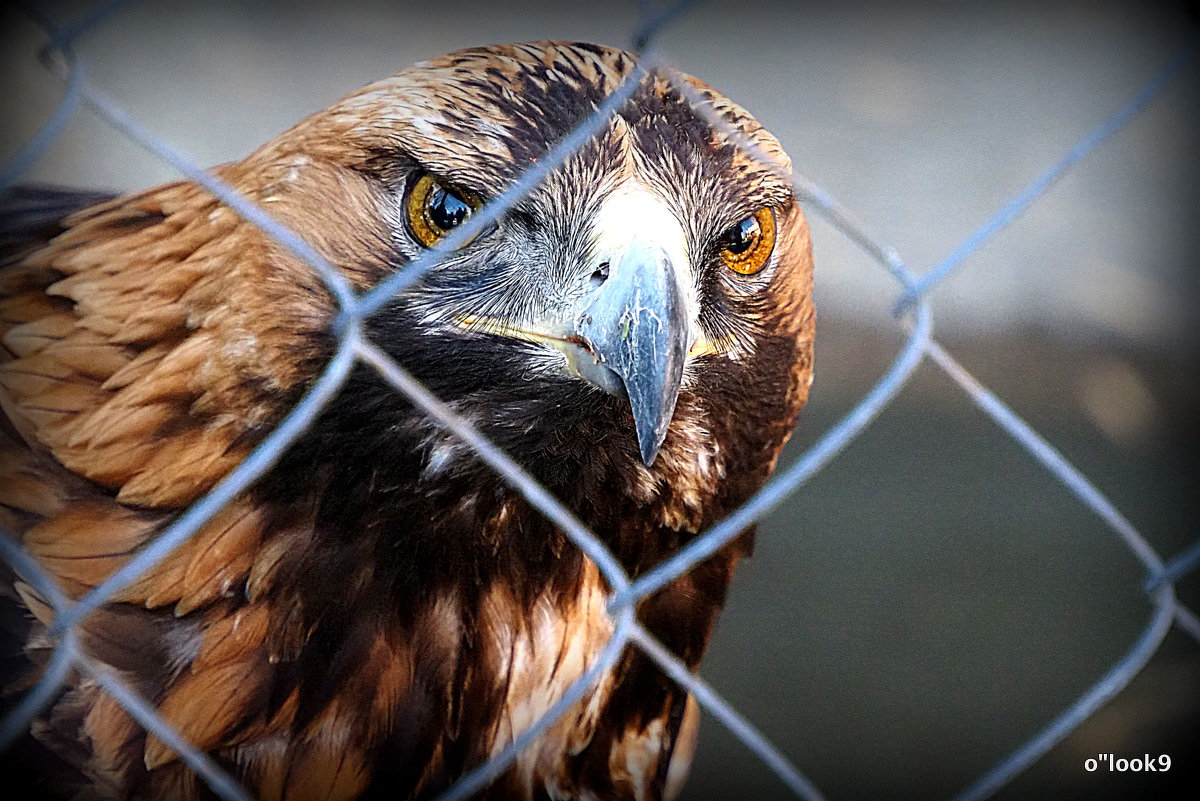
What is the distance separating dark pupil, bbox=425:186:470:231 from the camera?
1038 mm

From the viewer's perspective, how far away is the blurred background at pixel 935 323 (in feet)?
9.17

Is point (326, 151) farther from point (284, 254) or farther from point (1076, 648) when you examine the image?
point (1076, 648)

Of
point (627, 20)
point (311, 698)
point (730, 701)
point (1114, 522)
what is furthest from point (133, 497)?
point (627, 20)

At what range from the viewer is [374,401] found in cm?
105

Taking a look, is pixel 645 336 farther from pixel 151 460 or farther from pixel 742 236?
pixel 151 460

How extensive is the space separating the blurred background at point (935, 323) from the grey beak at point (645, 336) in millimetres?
1637

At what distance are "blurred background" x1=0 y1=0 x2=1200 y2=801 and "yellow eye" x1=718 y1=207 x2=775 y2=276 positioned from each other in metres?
1.58

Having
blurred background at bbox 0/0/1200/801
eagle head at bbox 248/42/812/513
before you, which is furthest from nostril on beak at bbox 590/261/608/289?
blurred background at bbox 0/0/1200/801

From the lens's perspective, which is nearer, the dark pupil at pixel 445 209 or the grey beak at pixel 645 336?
the grey beak at pixel 645 336

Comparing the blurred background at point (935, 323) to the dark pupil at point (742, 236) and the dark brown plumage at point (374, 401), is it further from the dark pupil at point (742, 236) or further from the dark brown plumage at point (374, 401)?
the dark pupil at point (742, 236)

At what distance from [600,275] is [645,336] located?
4.0 inches

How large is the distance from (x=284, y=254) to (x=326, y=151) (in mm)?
127

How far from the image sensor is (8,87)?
2.09 m

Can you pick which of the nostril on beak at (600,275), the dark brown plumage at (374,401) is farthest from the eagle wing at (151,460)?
the nostril on beak at (600,275)
